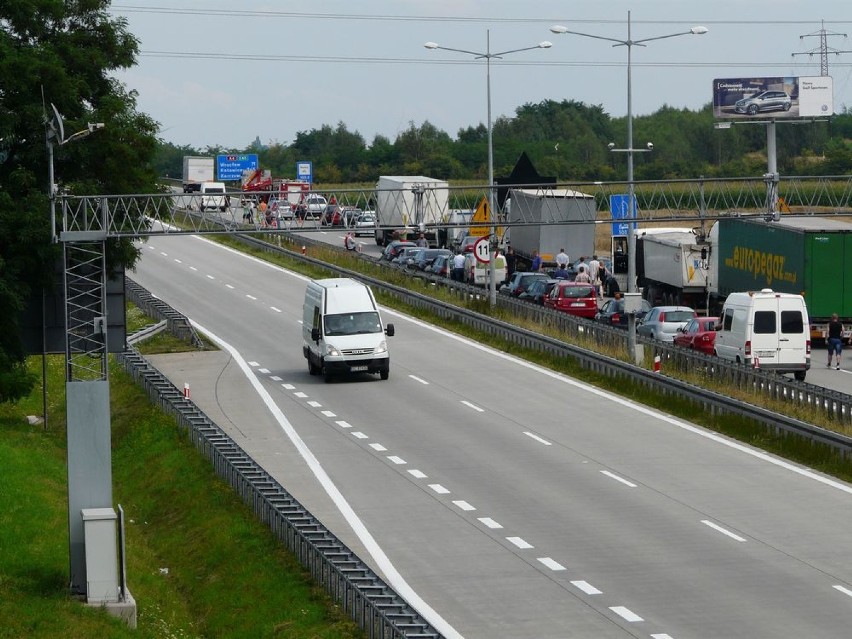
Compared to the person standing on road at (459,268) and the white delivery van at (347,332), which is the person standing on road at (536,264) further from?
the white delivery van at (347,332)

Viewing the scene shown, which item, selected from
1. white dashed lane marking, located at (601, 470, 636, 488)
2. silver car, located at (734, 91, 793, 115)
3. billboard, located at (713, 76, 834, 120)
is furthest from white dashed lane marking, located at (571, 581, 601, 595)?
silver car, located at (734, 91, 793, 115)

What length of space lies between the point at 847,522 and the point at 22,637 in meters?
11.7

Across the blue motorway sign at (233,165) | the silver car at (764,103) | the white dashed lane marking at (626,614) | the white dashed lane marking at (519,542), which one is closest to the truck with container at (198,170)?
the blue motorway sign at (233,165)

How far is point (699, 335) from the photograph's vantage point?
43.1 metres

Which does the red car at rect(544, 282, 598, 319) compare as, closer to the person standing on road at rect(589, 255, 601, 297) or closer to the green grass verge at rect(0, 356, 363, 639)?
the person standing on road at rect(589, 255, 601, 297)

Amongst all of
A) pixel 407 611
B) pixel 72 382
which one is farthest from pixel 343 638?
pixel 72 382

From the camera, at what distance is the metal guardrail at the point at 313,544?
17.0m

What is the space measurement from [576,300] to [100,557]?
113 ft

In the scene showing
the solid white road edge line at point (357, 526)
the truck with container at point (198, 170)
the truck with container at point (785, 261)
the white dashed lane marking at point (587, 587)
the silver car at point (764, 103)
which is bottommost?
the solid white road edge line at point (357, 526)

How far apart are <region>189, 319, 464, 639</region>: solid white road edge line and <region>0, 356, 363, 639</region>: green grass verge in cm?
104

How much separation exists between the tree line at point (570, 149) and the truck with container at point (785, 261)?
71.2 meters

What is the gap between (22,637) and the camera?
62.1ft

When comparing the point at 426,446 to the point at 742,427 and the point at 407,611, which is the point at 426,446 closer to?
the point at 742,427

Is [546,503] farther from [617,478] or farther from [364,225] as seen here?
[364,225]
